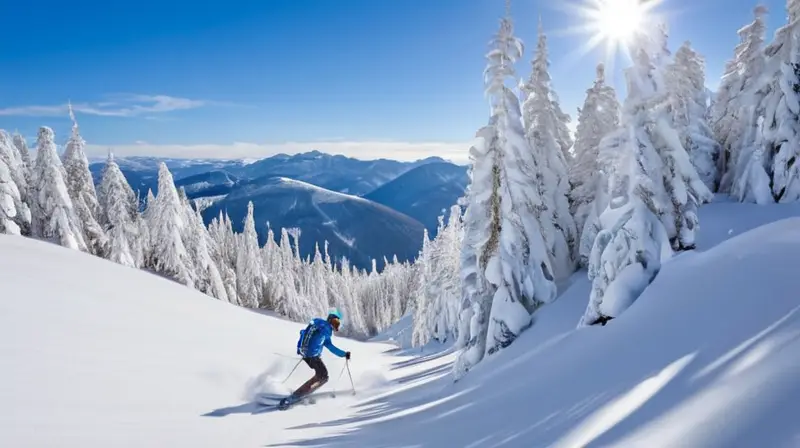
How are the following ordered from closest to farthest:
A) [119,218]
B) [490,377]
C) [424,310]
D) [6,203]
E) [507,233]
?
[490,377], [507,233], [6,203], [119,218], [424,310]

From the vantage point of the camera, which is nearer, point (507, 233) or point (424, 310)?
point (507, 233)

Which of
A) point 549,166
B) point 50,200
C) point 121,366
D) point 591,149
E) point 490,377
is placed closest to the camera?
point 121,366

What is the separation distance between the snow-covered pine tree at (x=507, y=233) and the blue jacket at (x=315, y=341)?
457 cm

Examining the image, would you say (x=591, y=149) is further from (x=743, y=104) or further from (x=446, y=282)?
(x=446, y=282)

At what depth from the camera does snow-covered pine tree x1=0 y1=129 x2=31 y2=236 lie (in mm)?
28183

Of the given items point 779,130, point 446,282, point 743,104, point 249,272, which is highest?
point 743,104

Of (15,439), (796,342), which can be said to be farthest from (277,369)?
(796,342)

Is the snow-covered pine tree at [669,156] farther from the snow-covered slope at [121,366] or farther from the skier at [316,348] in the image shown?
the snow-covered slope at [121,366]

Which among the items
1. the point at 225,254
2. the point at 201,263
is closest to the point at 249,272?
the point at 225,254

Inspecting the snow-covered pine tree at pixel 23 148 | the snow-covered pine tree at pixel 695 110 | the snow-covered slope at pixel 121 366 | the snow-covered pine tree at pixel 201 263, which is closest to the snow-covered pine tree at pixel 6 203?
the snow-covered slope at pixel 121 366

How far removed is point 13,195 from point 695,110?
4245 cm

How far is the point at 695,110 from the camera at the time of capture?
79.9 ft

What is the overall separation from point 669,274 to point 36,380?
37.3 ft

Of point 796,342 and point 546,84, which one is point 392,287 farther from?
point 796,342
